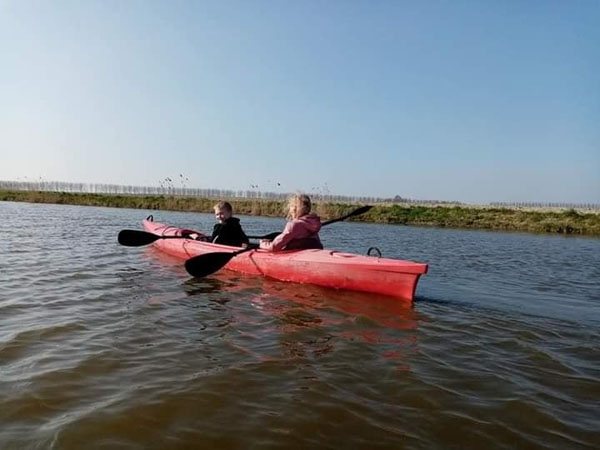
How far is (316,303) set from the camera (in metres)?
6.75

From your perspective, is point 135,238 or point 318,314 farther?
point 135,238

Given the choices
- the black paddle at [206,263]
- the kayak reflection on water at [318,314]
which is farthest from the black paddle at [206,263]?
the kayak reflection on water at [318,314]

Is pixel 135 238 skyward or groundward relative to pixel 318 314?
skyward

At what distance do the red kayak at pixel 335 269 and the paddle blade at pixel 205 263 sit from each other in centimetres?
58

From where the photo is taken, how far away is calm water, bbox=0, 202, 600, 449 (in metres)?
2.99

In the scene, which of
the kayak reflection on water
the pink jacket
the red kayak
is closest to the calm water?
the kayak reflection on water

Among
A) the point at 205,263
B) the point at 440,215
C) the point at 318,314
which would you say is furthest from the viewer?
the point at 440,215

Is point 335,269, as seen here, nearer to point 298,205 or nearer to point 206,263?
point 298,205

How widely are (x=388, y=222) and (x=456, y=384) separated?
27.7 metres

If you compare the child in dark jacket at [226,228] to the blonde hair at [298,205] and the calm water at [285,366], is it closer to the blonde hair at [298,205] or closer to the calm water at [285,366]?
the calm water at [285,366]

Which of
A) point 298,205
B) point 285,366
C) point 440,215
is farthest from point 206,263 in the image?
point 440,215

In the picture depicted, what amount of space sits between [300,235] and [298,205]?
52cm

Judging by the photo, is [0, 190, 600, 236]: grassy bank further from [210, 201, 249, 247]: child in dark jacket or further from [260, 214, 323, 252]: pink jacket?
[260, 214, 323, 252]: pink jacket

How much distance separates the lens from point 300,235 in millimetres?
8062
